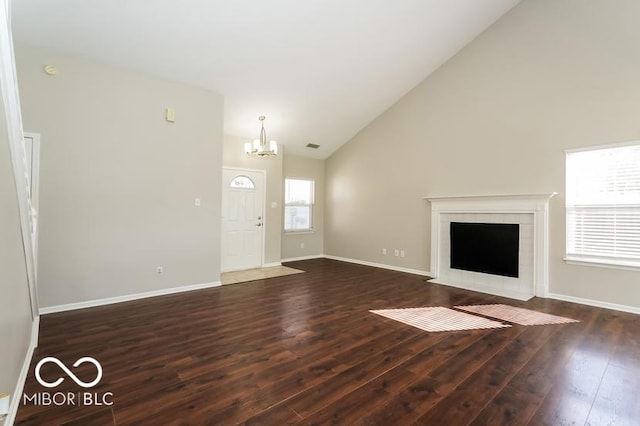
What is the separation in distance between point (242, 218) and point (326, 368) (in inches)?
175

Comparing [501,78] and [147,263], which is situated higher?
[501,78]

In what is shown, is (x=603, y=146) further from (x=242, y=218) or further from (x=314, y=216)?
(x=242, y=218)

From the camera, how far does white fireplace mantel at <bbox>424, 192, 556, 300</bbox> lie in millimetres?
4465

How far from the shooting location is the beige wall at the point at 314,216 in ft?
24.9

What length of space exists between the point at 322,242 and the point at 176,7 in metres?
6.03

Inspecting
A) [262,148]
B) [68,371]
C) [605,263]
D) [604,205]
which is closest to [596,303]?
[605,263]

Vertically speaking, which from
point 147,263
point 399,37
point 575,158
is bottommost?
point 147,263

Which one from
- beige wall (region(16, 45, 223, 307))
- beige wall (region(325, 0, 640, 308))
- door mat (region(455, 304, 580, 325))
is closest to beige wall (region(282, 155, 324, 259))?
beige wall (region(325, 0, 640, 308))

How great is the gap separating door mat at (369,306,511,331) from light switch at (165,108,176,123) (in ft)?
12.7

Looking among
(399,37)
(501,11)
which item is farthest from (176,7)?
(501,11)

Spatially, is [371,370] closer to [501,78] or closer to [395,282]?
[395,282]

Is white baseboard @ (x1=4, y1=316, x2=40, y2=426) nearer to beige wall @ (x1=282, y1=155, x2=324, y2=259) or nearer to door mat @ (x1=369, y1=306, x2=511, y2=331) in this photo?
door mat @ (x1=369, y1=306, x2=511, y2=331)

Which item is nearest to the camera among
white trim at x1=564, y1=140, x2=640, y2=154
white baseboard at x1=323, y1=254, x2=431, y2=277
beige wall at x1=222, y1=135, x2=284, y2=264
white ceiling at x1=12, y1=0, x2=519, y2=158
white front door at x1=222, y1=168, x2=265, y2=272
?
white ceiling at x1=12, y1=0, x2=519, y2=158

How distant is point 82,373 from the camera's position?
7.49 ft
